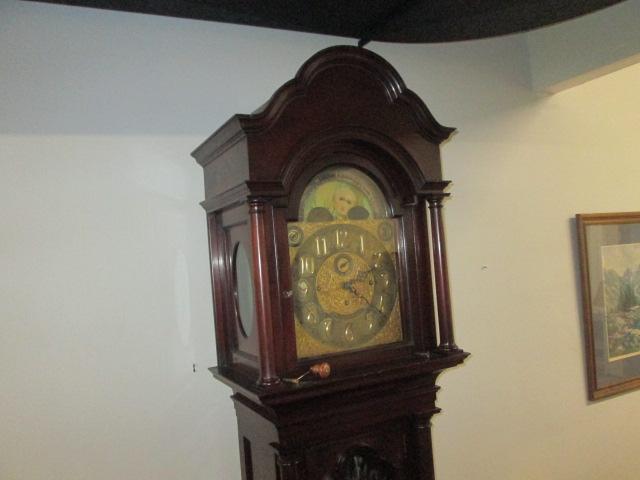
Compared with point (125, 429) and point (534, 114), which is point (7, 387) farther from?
point (534, 114)

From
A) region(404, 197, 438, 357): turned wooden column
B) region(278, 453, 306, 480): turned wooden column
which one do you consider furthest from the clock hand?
region(278, 453, 306, 480): turned wooden column

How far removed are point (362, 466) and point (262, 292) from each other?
487 mm

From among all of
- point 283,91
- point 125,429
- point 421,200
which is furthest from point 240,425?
point 283,91

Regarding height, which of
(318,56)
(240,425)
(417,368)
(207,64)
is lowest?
(240,425)

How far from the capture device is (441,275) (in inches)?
52.4

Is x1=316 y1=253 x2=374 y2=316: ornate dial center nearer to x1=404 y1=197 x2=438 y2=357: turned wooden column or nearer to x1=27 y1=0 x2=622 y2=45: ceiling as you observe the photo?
x1=404 y1=197 x2=438 y2=357: turned wooden column

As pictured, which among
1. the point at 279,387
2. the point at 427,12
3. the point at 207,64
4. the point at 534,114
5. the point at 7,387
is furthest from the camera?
the point at 534,114

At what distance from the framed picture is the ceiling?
0.96 meters

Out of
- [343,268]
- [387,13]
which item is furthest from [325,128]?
[387,13]

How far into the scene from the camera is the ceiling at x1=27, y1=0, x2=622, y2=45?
1252 millimetres

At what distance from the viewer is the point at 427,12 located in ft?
4.28

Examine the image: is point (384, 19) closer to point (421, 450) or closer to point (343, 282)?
point (343, 282)

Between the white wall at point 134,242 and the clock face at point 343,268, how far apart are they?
381mm

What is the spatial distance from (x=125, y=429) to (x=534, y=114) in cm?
176
